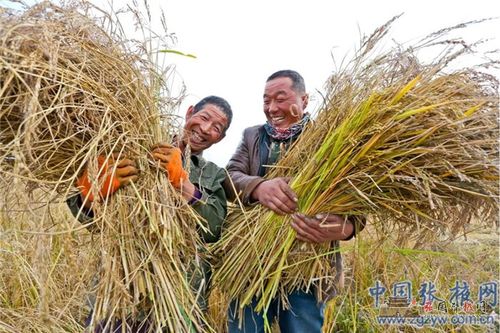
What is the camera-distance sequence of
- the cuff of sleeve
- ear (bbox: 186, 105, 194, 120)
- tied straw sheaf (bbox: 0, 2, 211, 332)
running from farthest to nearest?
ear (bbox: 186, 105, 194, 120) → the cuff of sleeve → tied straw sheaf (bbox: 0, 2, 211, 332)

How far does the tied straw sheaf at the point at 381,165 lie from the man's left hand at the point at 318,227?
0.08 feet

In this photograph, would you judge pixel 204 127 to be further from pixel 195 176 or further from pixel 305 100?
pixel 305 100

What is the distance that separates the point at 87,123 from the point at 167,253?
43 cm

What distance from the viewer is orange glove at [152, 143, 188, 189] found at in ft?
3.85

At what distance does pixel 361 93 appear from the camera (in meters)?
1.31

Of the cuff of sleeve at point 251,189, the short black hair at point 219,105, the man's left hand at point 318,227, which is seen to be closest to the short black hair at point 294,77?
the short black hair at point 219,105

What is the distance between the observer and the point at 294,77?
1665mm

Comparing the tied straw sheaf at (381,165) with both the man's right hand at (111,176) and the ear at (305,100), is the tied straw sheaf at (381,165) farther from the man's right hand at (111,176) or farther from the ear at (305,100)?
the man's right hand at (111,176)

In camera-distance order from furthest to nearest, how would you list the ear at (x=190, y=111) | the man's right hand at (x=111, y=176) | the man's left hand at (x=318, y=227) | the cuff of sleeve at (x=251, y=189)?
the ear at (x=190, y=111) < the cuff of sleeve at (x=251, y=189) < the man's left hand at (x=318, y=227) < the man's right hand at (x=111, y=176)

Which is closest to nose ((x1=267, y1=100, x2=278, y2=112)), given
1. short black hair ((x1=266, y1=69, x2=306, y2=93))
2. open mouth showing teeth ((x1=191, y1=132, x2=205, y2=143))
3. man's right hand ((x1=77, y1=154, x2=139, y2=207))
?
short black hair ((x1=266, y1=69, x2=306, y2=93))

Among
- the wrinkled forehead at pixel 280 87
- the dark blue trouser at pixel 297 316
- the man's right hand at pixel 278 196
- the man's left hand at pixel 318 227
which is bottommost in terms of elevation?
the dark blue trouser at pixel 297 316

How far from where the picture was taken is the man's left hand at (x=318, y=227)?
1.32 metres

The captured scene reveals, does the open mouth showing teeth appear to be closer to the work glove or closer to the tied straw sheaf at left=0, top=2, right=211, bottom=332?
the tied straw sheaf at left=0, top=2, right=211, bottom=332

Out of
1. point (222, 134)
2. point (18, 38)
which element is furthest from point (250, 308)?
point (18, 38)
